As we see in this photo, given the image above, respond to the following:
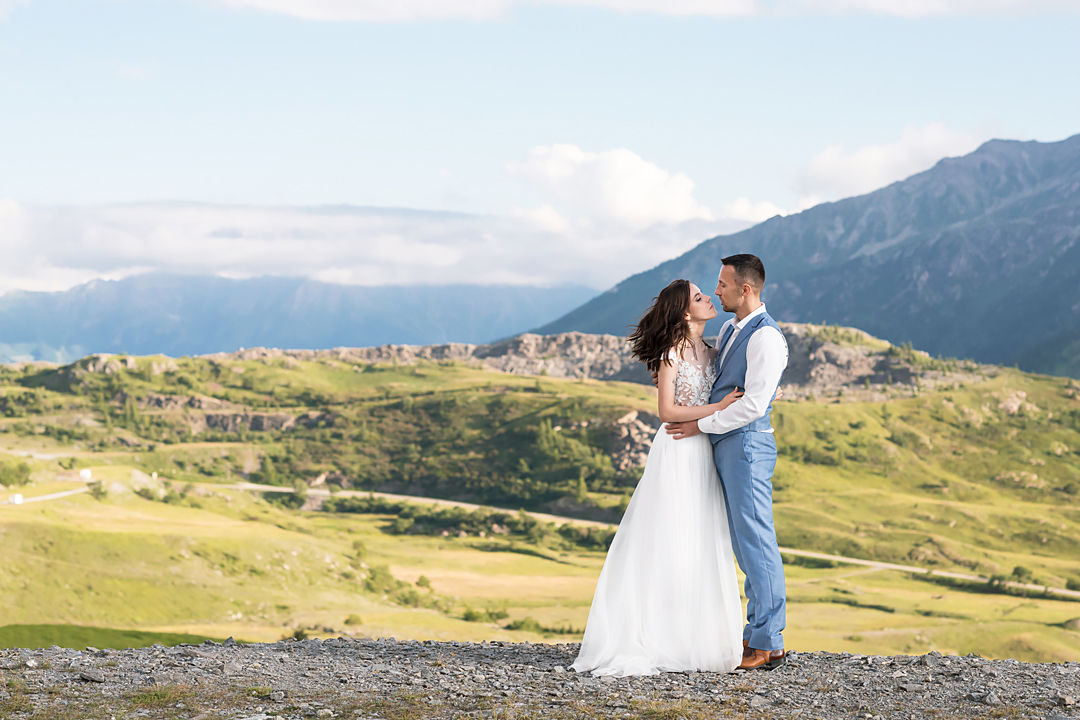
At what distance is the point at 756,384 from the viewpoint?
12.1 meters

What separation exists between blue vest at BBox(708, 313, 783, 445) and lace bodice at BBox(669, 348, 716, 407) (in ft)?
0.46

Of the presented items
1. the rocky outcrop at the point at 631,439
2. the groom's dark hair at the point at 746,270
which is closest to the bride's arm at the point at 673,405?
the groom's dark hair at the point at 746,270

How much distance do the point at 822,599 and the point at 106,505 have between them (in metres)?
73.2

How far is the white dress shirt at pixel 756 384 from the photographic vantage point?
12.1 meters

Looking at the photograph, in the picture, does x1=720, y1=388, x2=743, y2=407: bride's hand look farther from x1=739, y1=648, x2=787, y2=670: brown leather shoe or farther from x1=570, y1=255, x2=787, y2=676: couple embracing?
x1=739, y1=648, x2=787, y2=670: brown leather shoe

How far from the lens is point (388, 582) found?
93.8 meters

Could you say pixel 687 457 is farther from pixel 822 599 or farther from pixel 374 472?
pixel 374 472

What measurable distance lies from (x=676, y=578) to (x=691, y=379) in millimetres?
2577

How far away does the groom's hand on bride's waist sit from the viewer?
12.7 m

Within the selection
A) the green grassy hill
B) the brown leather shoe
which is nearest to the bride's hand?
the brown leather shoe

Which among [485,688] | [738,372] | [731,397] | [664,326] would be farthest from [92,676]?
[738,372]

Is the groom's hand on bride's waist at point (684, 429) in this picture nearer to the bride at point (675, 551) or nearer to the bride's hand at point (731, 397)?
the bride at point (675, 551)

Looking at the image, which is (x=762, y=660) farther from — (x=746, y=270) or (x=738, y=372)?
(x=746, y=270)

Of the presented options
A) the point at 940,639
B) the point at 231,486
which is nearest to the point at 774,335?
the point at 940,639
